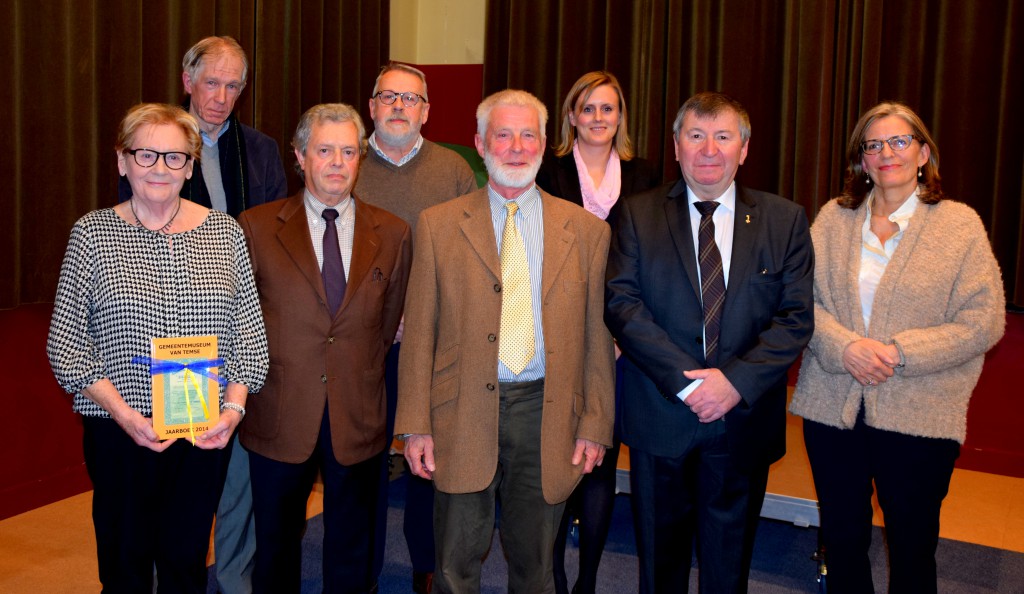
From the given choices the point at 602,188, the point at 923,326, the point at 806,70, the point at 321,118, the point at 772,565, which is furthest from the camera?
the point at 806,70

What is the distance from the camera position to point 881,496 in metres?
2.70

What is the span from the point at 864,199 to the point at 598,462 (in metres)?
1.23

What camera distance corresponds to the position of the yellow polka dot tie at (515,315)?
254 cm

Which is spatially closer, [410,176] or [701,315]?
[701,315]

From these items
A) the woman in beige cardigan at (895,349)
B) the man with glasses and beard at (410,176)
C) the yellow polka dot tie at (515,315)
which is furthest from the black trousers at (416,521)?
the woman in beige cardigan at (895,349)

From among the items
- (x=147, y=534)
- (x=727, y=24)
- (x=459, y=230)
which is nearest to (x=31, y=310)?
(x=147, y=534)

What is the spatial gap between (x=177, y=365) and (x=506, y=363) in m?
0.92

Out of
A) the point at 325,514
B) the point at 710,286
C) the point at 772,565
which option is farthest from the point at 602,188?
the point at 772,565

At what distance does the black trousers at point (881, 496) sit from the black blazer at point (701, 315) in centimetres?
24

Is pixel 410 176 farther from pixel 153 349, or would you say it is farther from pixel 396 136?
pixel 153 349

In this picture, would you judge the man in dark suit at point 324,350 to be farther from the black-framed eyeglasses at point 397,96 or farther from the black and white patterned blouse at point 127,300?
the black-framed eyeglasses at point 397,96

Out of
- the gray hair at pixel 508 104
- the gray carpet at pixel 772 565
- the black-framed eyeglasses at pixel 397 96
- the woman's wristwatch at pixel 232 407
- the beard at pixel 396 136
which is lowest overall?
the gray carpet at pixel 772 565

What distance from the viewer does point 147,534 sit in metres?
2.45

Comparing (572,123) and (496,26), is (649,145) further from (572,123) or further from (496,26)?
(572,123)
